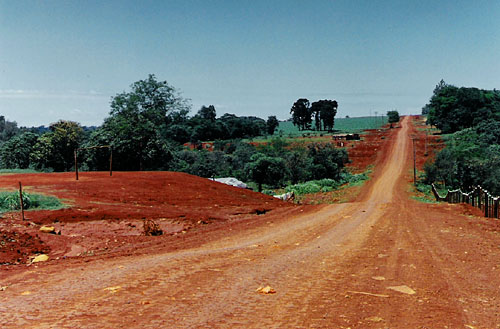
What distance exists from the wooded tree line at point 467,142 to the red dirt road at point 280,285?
1535 cm

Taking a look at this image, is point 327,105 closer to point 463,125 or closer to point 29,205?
point 463,125

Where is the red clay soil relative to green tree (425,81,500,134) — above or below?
below

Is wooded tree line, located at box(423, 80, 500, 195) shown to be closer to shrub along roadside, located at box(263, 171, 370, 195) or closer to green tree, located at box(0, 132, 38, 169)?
shrub along roadside, located at box(263, 171, 370, 195)

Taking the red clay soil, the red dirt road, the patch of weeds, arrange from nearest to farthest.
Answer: the red dirt road → the red clay soil → the patch of weeds

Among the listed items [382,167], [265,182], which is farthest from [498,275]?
[382,167]

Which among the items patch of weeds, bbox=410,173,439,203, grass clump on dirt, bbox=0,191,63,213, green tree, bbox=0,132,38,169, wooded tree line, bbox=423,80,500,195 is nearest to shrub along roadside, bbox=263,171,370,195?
patch of weeds, bbox=410,173,439,203

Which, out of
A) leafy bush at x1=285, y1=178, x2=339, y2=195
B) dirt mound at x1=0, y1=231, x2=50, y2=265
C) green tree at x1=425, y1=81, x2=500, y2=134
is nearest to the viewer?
dirt mound at x1=0, y1=231, x2=50, y2=265

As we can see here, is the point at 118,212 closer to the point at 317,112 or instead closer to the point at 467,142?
the point at 467,142

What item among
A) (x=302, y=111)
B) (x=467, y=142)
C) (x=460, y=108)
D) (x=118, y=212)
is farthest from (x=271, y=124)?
(x=118, y=212)

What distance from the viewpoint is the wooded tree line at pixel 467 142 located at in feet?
118

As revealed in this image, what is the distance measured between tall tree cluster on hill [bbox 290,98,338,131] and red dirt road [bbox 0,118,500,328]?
375ft

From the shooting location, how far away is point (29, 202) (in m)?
16.0

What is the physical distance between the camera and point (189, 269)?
8.32m

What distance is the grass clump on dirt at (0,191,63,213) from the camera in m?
15.5
